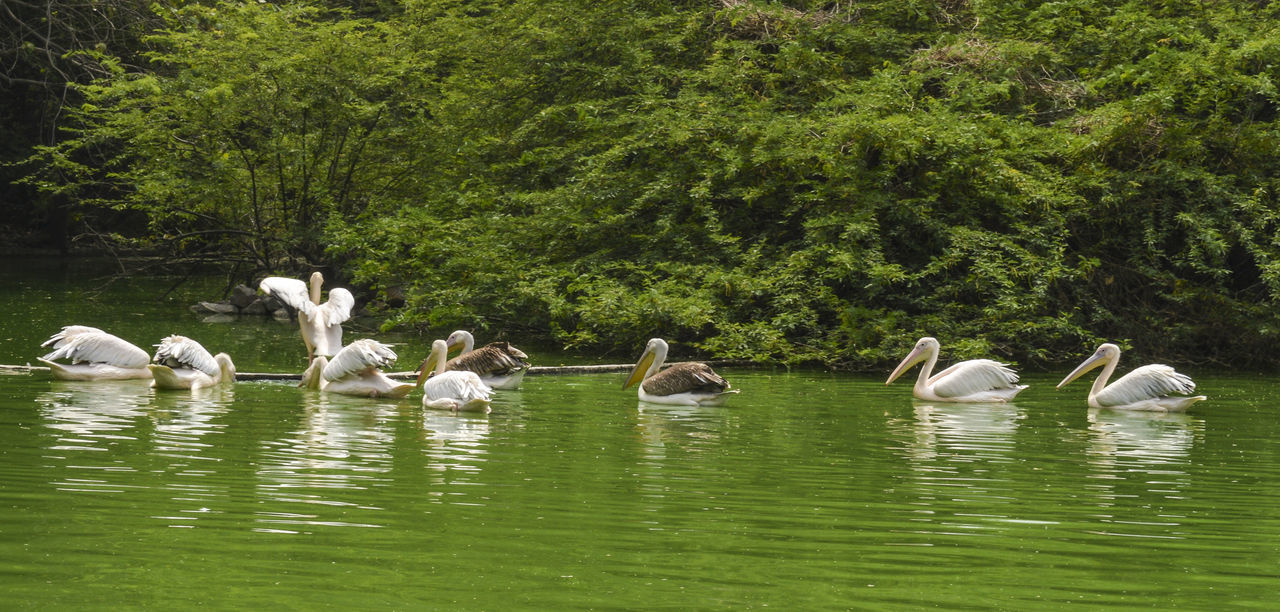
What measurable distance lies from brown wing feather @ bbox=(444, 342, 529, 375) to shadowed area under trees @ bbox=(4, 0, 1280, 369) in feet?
10.7

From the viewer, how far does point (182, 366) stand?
1128 cm

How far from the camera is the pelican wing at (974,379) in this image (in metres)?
11.9

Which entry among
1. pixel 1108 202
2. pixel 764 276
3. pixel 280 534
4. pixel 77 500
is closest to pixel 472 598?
pixel 280 534

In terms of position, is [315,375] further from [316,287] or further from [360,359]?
A: [316,287]

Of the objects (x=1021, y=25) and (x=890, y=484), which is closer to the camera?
(x=890, y=484)

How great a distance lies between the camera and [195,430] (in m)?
8.76

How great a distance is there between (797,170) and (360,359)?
24.4 ft

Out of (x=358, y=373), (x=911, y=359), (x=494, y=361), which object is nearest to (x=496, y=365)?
(x=494, y=361)

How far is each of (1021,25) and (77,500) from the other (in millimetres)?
15993

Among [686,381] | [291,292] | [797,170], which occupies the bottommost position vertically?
[686,381]

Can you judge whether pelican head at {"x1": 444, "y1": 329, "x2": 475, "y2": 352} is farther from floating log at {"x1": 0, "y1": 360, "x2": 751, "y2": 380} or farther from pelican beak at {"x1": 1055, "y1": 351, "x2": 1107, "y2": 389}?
pelican beak at {"x1": 1055, "y1": 351, "x2": 1107, "y2": 389}

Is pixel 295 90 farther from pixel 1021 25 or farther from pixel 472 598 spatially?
pixel 472 598

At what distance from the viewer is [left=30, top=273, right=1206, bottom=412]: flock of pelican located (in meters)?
10.9

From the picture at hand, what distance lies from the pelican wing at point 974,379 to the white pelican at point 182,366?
615 centimetres
